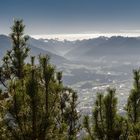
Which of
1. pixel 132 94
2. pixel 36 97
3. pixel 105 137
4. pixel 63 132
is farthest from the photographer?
pixel 132 94

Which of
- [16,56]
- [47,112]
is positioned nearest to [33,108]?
[47,112]

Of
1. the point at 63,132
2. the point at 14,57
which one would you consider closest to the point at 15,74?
the point at 14,57

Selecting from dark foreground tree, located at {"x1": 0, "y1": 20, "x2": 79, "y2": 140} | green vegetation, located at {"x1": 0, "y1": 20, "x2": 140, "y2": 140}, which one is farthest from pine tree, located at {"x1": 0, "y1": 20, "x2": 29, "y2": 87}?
dark foreground tree, located at {"x1": 0, "y1": 20, "x2": 79, "y2": 140}

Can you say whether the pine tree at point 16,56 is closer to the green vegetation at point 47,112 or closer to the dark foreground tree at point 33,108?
the green vegetation at point 47,112

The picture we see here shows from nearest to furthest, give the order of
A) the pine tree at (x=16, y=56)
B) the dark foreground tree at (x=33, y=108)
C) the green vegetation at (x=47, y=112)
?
1. the dark foreground tree at (x=33, y=108)
2. the green vegetation at (x=47, y=112)
3. the pine tree at (x=16, y=56)

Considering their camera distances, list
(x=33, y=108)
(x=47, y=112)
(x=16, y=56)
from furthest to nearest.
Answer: (x=16, y=56) → (x=47, y=112) → (x=33, y=108)

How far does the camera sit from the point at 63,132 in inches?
620

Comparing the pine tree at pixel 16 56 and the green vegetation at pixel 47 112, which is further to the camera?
the pine tree at pixel 16 56

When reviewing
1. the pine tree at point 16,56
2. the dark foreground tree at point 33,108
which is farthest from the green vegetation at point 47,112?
the pine tree at point 16,56

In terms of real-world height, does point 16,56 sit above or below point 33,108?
above

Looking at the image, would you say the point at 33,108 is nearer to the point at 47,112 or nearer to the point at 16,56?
the point at 47,112

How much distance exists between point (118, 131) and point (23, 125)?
15.3 ft

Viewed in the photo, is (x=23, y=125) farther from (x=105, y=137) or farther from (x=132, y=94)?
(x=132, y=94)

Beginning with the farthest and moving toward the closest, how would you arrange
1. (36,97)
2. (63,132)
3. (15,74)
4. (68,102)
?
(68,102)
(15,74)
(63,132)
(36,97)
